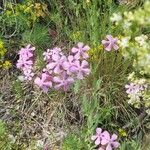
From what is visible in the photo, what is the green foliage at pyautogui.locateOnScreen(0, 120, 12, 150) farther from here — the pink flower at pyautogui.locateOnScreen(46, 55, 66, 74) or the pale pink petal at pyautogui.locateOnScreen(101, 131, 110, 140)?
the pale pink petal at pyautogui.locateOnScreen(101, 131, 110, 140)

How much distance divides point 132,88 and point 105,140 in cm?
33

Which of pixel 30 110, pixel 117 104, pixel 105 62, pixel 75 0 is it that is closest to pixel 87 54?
pixel 105 62

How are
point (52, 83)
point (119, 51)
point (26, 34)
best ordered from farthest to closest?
point (26, 34) < point (119, 51) < point (52, 83)

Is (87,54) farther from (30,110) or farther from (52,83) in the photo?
(30,110)

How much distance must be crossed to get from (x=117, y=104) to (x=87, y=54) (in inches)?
14.3

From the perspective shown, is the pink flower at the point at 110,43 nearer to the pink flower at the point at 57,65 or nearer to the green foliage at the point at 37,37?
the pink flower at the point at 57,65

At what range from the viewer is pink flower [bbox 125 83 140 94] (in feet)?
8.35

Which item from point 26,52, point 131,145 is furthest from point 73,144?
point 26,52

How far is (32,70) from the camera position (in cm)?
306

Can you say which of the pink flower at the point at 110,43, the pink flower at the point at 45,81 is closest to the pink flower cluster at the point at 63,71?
the pink flower at the point at 45,81

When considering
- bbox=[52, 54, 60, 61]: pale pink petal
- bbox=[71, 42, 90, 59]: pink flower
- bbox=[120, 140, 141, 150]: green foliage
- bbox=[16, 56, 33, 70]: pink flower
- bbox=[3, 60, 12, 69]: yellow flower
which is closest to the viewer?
bbox=[120, 140, 141, 150]: green foliage

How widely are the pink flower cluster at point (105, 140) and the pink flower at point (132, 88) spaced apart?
25 cm

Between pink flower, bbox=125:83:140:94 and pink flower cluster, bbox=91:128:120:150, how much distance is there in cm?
25

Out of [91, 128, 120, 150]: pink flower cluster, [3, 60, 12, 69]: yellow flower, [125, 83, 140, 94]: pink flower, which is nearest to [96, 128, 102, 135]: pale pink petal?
[91, 128, 120, 150]: pink flower cluster
